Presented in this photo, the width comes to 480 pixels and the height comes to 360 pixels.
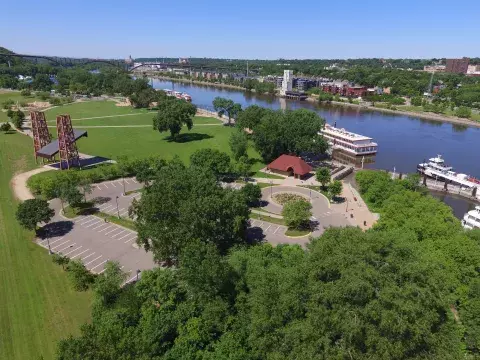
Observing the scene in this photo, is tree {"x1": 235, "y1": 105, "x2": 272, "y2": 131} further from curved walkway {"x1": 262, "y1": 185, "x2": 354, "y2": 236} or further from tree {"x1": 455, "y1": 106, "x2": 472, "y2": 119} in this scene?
tree {"x1": 455, "y1": 106, "x2": 472, "y2": 119}

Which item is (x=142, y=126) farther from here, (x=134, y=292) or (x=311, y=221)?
(x=134, y=292)

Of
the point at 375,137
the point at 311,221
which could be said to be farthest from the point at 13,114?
the point at 375,137

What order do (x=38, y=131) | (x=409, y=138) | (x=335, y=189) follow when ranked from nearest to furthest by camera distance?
(x=335, y=189) → (x=38, y=131) → (x=409, y=138)

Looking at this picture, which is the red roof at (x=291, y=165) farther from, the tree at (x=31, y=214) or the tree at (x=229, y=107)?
the tree at (x=229, y=107)

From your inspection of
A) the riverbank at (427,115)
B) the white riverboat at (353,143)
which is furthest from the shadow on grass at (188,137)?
the riverbank at (427,115)

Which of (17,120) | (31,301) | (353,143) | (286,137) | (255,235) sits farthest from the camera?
(17,120)

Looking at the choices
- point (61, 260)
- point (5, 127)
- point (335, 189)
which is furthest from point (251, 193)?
point (5, 127)

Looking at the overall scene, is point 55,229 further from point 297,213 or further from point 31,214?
point 297,213
